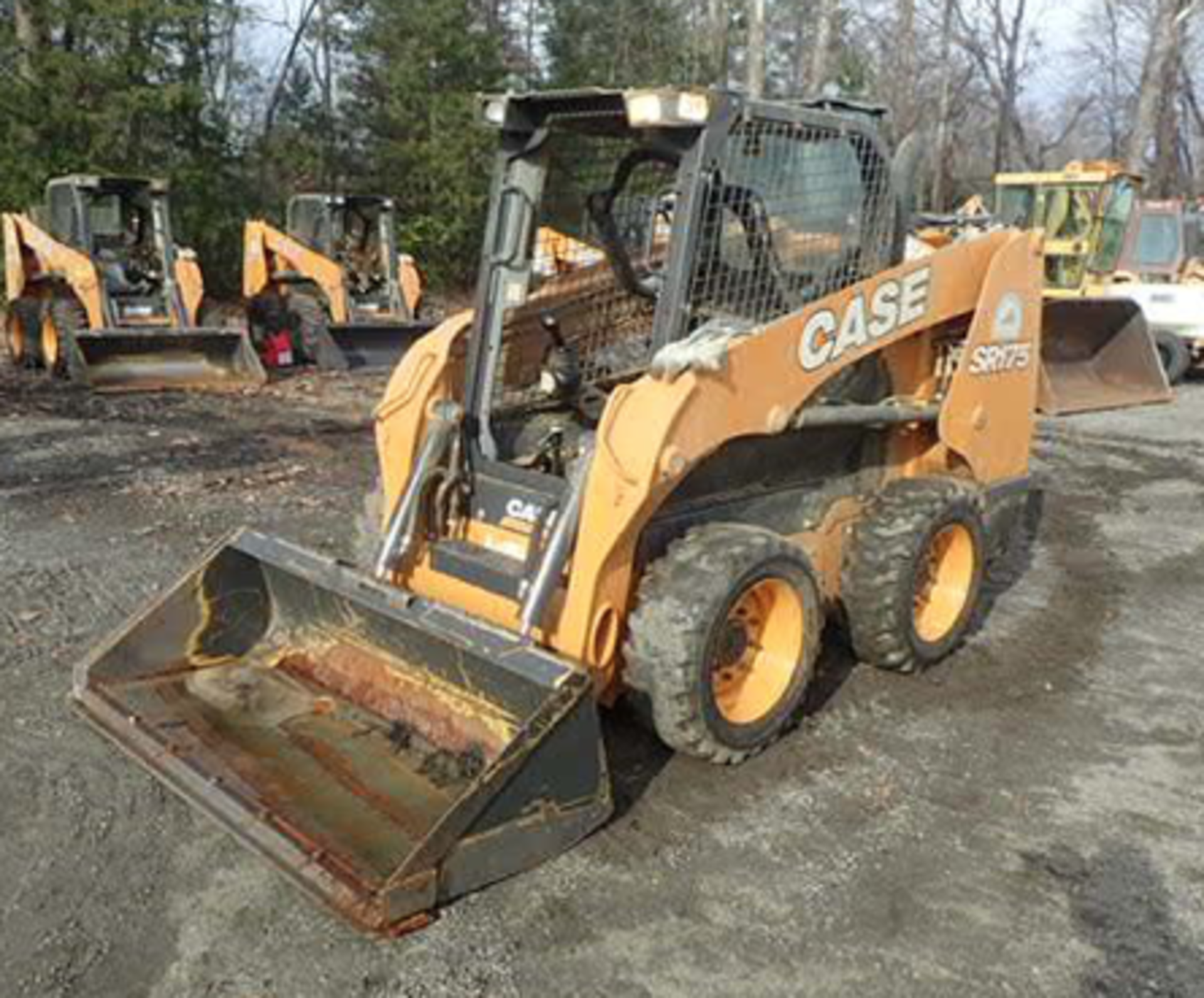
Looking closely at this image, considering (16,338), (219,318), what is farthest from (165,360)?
(219,318)

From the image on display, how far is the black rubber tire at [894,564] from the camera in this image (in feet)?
13.9

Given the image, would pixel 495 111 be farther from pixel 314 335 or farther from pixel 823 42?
pixel 823 42

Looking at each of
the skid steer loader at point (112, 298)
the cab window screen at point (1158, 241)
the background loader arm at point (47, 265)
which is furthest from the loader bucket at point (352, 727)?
the cab window screen at point (1158, 241)

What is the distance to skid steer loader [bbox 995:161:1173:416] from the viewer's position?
11133mm

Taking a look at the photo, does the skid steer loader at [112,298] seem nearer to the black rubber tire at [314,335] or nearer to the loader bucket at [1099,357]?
the black rubber tire at [314,335]

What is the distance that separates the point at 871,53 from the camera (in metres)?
32.0

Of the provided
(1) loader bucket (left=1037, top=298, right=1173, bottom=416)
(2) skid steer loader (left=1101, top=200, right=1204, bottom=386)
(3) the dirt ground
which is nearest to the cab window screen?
(2) skid steer loader (left=1101, top=200, right=1204, bottom=386)

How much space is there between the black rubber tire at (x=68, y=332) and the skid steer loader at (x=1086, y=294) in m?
8.97

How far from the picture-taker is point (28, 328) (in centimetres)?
1195

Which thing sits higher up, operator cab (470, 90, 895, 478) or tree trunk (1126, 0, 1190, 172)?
tree trunk (1126, 0, 1190, 172)

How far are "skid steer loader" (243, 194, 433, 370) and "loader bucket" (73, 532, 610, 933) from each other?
887cm

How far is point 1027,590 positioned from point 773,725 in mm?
2491

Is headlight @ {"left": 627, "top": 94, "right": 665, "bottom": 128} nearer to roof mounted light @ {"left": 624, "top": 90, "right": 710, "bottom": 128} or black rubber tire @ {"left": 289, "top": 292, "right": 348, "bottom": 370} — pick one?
roof mounted light @ {"left": 624, "top": 90, "right": 710, "bottom": 128}

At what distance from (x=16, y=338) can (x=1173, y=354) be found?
42.0ft
